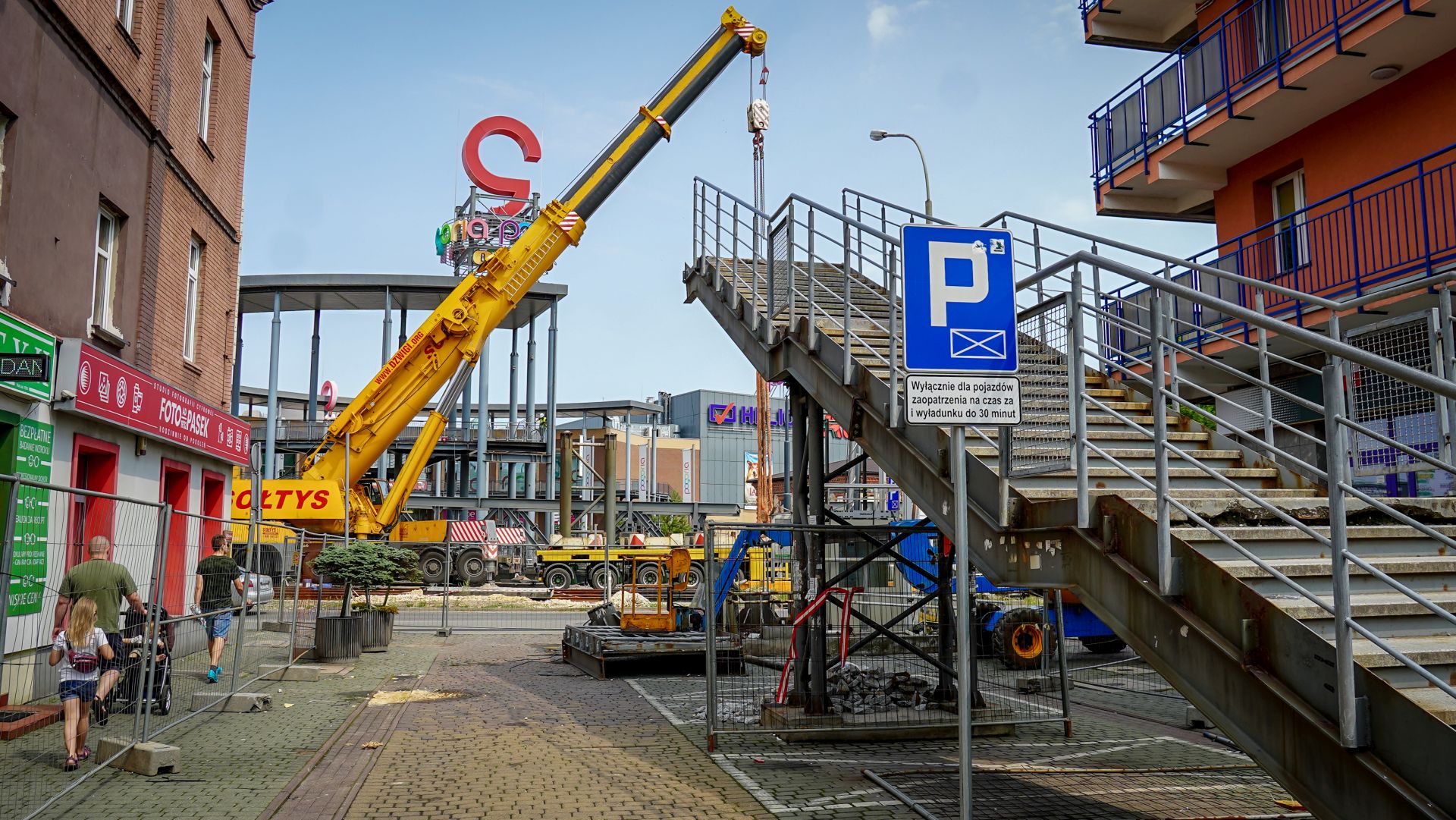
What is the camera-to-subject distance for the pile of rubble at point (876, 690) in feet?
35.3

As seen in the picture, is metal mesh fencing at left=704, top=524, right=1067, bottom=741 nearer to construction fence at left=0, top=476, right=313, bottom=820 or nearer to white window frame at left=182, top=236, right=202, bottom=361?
construction fence at left=0, top=476, right=313, bottom=820

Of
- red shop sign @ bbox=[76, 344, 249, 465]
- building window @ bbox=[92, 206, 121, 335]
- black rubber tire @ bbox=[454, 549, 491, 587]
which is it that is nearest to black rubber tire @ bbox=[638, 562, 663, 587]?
black rubber tire @ bbox=[454, 549, 491, 587]

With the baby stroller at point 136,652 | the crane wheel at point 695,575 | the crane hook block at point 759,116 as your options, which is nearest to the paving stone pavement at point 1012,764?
the baby stroller at point 136,652

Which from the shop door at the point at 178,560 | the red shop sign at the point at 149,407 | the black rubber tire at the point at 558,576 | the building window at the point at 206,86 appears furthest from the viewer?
the black rubber tire at the point at 558,576

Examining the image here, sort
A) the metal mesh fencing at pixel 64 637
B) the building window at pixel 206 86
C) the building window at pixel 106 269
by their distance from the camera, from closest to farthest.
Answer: the metal mesh fencing at pixel 64 637, the building window at pixel 106 269, the building window at pixel 206 86

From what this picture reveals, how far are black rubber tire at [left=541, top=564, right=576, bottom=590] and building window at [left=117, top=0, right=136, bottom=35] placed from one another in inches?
858

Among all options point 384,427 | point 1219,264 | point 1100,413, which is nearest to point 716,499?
point 384,427

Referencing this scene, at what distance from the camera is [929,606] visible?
11.6 meters

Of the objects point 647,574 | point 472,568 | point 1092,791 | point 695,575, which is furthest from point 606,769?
point 472,568

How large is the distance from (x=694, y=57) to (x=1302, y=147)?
41.1 ft

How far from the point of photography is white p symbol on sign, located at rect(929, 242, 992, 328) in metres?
5.83

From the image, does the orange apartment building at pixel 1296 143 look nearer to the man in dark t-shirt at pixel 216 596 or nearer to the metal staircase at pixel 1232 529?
the metal staircase at pixel 1232 529

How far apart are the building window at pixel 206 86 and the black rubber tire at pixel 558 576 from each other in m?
18.6

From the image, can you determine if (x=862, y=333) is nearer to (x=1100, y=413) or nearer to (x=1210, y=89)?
(x=1100, y=413)
